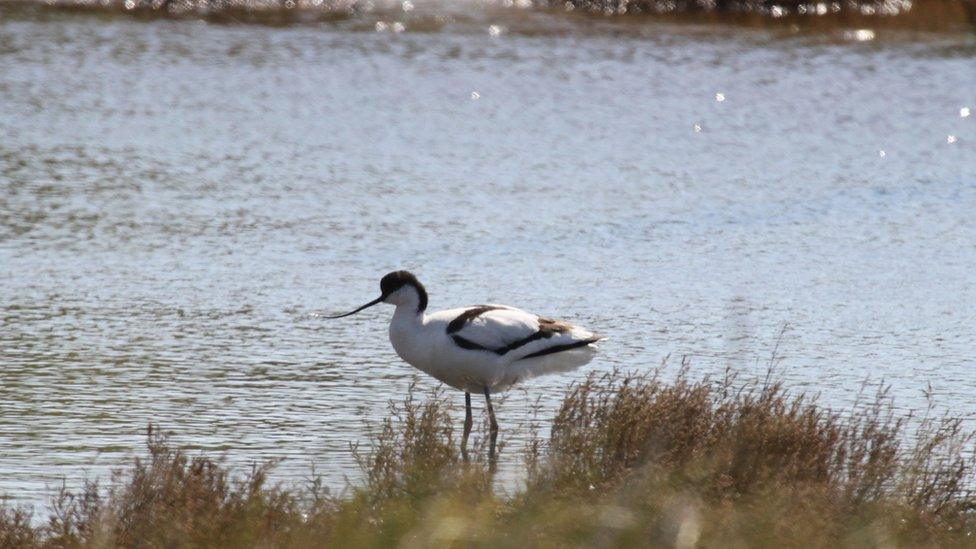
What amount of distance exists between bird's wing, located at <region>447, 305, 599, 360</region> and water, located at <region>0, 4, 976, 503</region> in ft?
1.90

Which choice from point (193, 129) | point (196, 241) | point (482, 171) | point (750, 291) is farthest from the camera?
point (193, 129)

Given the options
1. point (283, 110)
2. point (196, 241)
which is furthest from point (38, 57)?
point (196, 241)

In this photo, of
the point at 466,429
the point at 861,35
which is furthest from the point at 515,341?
the point at 861,35

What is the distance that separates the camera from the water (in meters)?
10.0

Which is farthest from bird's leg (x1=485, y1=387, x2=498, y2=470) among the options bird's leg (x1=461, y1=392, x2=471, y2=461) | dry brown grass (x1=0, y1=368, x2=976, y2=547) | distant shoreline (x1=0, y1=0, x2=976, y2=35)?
distant shoreline (x1=0, y1=0, x2=976, y2=35)

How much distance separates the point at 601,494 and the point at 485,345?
1.63 meters

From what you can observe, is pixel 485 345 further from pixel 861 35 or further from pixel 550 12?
pixel 550 12

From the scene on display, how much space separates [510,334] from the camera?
29.2 feet

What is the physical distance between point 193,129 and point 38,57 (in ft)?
18.4

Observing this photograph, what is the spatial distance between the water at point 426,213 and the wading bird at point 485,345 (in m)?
0.45

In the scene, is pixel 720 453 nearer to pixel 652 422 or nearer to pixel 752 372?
pixel 652 422

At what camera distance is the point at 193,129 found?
65.0ft

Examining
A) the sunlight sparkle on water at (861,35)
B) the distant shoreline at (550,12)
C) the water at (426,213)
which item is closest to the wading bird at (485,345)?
the water at (426,213)

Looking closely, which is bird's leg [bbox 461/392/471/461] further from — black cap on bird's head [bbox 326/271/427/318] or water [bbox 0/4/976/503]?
black cap on bird's head [bbox 326/271/427/318]
